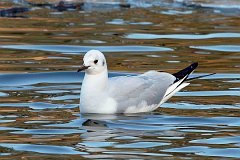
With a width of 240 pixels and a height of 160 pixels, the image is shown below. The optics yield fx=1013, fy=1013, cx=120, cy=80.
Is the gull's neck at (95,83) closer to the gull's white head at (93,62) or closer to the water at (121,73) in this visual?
the gull's white head at (93,62)

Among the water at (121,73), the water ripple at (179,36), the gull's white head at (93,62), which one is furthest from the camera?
the water ripple at (179,36)

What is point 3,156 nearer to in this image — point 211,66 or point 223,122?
point 223,122

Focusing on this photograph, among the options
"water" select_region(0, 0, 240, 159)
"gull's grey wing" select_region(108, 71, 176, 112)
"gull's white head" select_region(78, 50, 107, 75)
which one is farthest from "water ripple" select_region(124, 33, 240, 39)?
"gull's white head" select_region(78, 50, 107, 75)

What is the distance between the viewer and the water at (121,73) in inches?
367

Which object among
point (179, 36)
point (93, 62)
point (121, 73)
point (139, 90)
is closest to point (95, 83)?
point (93, 62)

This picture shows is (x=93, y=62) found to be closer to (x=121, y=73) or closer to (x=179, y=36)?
(x=121, y=73)

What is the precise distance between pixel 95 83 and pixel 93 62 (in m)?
0.23

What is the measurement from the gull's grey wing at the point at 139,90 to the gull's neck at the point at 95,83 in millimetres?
89

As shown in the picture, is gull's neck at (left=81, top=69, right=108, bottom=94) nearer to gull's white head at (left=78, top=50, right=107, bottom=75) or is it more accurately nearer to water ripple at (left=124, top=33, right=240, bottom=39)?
gull's white head at (left=78, top=50, right=107, bottom=75)

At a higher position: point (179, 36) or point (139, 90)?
point (139, 90)

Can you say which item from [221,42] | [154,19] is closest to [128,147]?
[221,42]

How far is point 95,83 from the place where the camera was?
36.6 ft

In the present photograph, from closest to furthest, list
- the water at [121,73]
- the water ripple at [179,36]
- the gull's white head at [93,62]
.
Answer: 1. the water at [121,73]
2. the gull's white head at [93,62]
3. the water ripple at [179,36]

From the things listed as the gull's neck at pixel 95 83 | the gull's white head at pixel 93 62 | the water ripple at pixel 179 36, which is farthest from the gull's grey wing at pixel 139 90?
the water ripple at pixel 179 36
